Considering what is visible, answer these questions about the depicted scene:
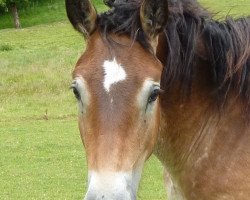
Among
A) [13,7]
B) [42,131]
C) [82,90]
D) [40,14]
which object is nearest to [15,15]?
[13,7]

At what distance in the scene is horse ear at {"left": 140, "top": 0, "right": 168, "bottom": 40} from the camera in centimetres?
378

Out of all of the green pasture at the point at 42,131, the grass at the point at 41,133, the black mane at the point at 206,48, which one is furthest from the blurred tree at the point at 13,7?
the black mane at the point at 206,48

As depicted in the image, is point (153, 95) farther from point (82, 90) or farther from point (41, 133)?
point (41, 133)

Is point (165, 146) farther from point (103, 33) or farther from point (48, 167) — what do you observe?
point (48, 167)

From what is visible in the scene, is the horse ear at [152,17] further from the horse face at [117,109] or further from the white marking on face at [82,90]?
the white marking on face at [82,90]

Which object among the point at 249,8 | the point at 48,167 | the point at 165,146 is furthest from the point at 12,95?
the point at 249,8

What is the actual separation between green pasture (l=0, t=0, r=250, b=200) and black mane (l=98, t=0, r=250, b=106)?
1.81ft

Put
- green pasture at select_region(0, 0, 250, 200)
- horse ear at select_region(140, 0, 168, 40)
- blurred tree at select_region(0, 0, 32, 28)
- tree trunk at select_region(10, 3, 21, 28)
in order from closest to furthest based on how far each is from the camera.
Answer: horse ear at select_region(140, 0, 168, 40) → green pasture at select_region(0, 0, 250, 200) → blurred tree at select_region(0, 0, 32, 28) → tree trunk at select_region(10, 3, 21, 28)

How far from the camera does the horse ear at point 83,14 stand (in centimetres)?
387

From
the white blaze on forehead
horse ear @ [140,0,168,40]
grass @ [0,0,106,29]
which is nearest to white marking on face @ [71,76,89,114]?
the white blaze on forehead

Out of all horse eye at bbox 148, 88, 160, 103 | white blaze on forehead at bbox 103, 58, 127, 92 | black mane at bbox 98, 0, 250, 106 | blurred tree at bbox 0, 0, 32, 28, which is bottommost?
blurred tree at bbox 0, 0, 32, 28

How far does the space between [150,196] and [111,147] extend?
6.77 meters

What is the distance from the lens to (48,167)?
12.0m

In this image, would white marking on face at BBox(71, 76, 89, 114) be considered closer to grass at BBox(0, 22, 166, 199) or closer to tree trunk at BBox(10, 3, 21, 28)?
grass at BBox(0, 22, 166, 199)
